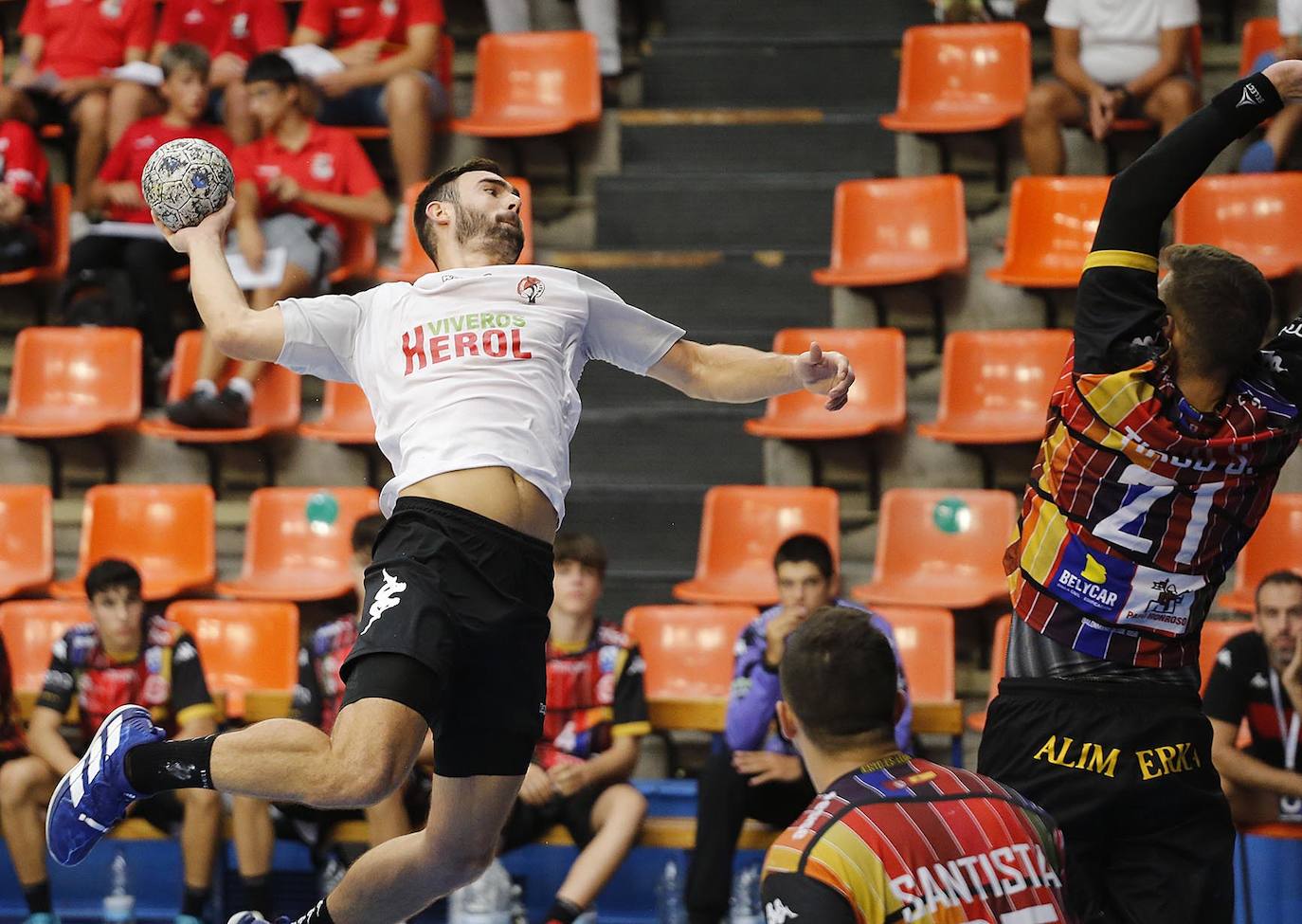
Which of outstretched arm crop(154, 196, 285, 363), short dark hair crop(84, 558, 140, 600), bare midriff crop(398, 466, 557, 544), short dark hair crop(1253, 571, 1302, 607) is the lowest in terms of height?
short dark hair crop(84, 558, 140, 600)

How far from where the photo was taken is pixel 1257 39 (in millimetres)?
9148

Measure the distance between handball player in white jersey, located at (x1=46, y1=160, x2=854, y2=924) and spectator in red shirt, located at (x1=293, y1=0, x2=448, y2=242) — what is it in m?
5.10

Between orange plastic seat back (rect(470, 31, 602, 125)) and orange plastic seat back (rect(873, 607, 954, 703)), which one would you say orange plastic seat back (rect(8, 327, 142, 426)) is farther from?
orange plastic seat back (rect(873, 607, 954, 703))

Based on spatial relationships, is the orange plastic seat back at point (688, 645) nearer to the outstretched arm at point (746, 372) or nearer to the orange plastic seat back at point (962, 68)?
the outstretched arm at point (746, 372)

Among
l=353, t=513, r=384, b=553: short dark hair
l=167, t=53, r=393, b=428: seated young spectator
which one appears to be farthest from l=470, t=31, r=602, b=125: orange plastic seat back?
l=353, t=513, r=384, b=553: short dark hair

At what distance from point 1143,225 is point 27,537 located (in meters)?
6.33

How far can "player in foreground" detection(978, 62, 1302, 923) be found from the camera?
364 centimetres

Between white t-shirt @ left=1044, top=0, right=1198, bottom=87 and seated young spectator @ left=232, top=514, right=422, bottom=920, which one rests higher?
white t-shirt @ left=1044, top=0, right=1198, bottom=87

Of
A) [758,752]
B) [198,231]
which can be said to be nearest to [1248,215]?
[758,752]

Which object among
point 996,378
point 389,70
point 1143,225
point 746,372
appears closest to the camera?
point 1143,225

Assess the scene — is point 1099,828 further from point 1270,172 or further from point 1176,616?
point 1270,172

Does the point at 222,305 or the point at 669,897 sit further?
the point at 669,897

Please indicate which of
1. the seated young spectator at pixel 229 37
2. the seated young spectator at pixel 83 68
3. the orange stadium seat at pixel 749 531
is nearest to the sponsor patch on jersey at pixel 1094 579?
the orange stadium seat at pixel 749 531

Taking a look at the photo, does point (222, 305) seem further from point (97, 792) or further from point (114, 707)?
point (114, 707)
